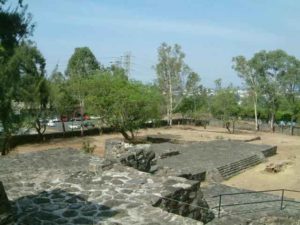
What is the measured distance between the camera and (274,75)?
50.6 metres

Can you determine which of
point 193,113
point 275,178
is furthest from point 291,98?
point 275,178

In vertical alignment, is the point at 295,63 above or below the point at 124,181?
above

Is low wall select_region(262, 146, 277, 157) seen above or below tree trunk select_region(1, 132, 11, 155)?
below

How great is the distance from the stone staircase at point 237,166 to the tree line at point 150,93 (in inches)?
392

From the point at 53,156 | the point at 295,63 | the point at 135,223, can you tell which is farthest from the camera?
the point at 295,63

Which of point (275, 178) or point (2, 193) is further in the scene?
point (275, 178)

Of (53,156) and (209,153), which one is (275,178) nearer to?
(209,153)

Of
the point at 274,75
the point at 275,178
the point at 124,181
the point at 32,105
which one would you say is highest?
the point at 274,75

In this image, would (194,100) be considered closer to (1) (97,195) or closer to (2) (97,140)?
(2) (97,140)

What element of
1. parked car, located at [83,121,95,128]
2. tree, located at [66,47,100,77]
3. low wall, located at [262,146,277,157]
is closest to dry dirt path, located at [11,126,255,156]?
parked car, located at [83,121,95,128]

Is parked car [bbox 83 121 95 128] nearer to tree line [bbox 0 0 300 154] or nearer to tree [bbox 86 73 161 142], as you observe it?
tree line [bbox 0 0 300 154]

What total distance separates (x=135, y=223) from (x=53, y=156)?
634 centimetres

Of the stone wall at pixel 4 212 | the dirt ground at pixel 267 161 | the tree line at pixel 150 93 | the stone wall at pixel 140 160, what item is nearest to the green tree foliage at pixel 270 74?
the tree line at pixel 150 93

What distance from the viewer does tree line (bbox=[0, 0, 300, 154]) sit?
32.2m
